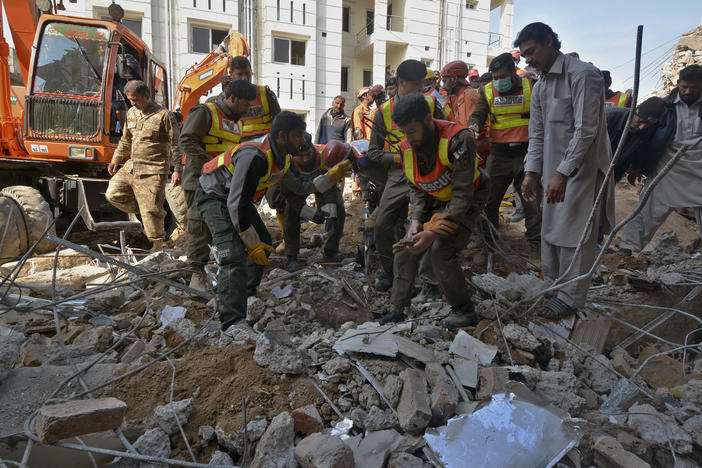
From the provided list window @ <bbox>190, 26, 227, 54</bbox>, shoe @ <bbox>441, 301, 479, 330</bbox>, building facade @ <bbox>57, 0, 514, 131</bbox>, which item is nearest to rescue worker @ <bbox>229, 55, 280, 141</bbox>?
shoe @ <bbox>441, 301, 479, 330</bbox>

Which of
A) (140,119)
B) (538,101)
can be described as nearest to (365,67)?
(140,119)

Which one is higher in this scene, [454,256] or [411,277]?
[454,256]

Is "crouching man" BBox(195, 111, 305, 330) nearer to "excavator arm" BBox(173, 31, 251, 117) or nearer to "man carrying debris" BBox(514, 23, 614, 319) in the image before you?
"man carrying debris" BBox(514, 23, 614, 319)

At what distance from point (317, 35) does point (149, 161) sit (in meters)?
13.4

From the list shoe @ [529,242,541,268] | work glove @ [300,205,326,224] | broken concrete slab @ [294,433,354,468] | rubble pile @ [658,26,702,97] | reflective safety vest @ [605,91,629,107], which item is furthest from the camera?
rubble pile @ [658,26,702,97]

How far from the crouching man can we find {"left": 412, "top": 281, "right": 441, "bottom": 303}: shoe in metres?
1.34

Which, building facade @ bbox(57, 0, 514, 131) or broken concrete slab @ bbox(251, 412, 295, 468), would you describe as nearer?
broken concrete slab @ bbox(251, 412, 295, 468)

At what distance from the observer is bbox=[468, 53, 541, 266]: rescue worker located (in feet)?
12.6

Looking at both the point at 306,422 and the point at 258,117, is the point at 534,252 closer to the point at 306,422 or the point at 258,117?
the point at 258,117

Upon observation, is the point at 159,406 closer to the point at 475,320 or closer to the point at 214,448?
the point at 214,448

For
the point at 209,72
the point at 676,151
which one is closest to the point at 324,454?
the point at 676,151

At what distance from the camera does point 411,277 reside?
3.01 meters

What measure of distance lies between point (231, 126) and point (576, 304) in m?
3.00

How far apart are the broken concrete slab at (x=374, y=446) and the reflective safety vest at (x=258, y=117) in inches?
129
